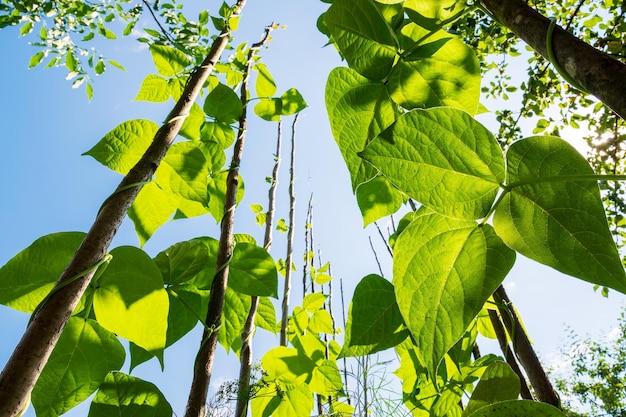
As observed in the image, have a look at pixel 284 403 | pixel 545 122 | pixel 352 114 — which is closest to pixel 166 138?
pixel 352 114

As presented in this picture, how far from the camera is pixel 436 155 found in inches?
14.4

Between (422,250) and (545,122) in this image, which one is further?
(545,122)

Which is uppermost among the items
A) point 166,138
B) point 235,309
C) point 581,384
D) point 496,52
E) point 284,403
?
point 496,52

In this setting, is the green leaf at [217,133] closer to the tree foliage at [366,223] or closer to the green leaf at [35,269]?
the tree foliage at [366,223]

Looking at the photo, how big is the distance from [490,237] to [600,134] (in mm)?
2427

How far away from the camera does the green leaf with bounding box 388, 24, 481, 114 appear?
0.52 m

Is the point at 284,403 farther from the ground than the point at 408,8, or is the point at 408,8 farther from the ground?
the point at 408,8

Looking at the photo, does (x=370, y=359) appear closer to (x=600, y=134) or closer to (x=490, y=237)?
(x=490, y=237)

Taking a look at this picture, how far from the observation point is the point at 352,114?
1.86 ft

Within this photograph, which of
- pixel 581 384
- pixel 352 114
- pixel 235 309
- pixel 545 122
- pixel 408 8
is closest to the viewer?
pixel 408 8

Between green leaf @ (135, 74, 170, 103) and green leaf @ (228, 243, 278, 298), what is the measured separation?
36 cm

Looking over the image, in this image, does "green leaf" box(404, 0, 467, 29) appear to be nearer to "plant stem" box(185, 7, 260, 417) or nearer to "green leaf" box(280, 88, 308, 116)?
"plant stem" box(185, 7, 260, 417)

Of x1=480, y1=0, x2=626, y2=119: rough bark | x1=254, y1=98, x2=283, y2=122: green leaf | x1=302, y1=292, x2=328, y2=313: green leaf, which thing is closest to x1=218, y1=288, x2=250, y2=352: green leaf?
x1=302, y1=292, x2=328, y2=313: green leaf

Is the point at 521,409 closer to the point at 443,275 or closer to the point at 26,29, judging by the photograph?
the point at 443,275
